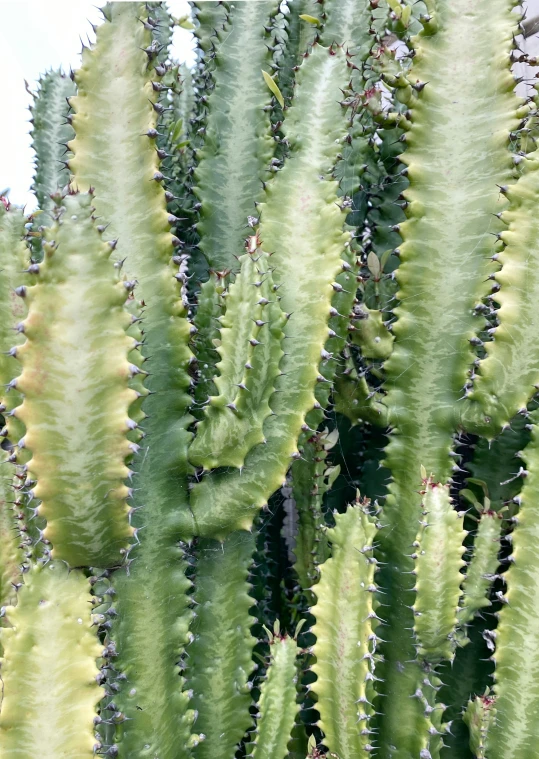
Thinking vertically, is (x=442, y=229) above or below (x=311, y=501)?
above

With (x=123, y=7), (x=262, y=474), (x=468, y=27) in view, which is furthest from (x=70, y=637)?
(x=468, y=27)

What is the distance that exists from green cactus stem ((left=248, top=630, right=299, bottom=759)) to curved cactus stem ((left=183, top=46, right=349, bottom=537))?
0.36 meters

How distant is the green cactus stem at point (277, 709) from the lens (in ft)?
4.98

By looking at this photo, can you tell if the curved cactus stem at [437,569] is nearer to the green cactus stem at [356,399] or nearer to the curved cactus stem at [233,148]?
the green cactus stem at [356,399]

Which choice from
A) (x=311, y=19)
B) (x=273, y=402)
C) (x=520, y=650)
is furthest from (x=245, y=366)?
(x=311, y=19)

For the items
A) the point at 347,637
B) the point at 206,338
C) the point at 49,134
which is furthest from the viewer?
the point at 49,134

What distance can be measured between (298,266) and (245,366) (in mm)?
382

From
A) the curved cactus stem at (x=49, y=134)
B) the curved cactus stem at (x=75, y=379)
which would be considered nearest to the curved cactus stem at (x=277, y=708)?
the curved cactus stem at (x=75, y=379)

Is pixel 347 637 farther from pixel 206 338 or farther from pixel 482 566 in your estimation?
pixel 206 338

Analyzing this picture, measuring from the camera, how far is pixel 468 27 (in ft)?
5.93

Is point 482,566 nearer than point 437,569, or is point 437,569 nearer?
point 437,569

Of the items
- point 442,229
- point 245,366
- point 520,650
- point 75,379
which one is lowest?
point 520,650

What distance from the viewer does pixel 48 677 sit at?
3.98 feet

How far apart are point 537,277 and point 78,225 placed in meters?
1.15
